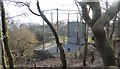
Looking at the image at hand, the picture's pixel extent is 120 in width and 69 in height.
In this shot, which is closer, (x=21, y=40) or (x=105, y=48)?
(x=105, y=48)

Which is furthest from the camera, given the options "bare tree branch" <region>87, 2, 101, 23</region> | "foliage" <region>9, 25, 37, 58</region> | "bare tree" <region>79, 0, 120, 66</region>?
"foliage" <region>9, 25, 37, 58</region>

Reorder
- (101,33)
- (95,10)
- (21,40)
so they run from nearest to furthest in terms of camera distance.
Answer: (101,33) → (95,10) → (21,40)

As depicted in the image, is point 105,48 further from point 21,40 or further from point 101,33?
point 21,40

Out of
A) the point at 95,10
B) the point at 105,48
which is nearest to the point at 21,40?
the point at 95,10

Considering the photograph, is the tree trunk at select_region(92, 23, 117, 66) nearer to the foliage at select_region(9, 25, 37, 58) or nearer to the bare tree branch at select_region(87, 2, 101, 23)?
the bare tree branch at select_region(87, 2, 101, 23)

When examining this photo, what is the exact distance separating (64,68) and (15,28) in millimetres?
6023

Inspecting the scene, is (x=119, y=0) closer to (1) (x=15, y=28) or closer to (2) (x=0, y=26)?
(2) (x=0, y=26)

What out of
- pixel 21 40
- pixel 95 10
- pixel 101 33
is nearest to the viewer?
pixel 101 33

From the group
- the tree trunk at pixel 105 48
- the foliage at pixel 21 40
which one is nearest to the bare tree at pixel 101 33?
the tree trunk at pixel 105 48

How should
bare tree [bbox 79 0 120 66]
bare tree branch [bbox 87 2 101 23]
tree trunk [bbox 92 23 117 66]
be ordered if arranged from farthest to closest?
bare tree branch [bbox 87 2 101 23] < tree trunk [bbox 92 23 117 66] < bare tree [bbox 79 0 120 66]

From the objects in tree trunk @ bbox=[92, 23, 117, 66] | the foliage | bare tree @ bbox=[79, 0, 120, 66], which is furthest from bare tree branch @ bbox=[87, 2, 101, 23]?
the foliage

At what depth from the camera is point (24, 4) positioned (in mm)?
8023

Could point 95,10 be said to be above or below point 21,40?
above

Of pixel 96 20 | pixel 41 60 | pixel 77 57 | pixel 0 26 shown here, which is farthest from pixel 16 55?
pixel 96 20
